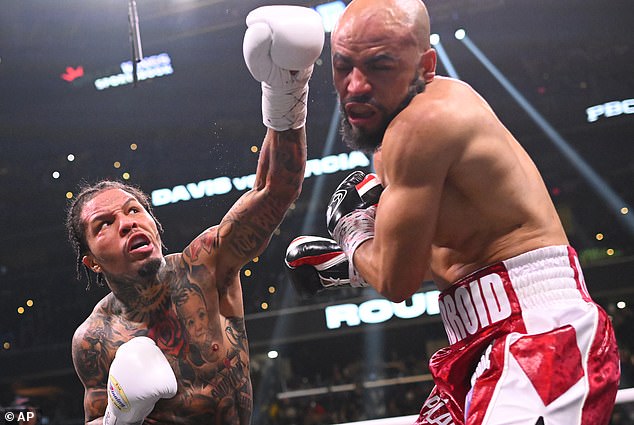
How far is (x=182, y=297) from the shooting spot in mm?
2070

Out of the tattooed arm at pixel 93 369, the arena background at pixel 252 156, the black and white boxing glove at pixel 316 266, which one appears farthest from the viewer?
the arena background at pixel 252 156

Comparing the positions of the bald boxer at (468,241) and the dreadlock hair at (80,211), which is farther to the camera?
the dreadlock hair at (80,211)

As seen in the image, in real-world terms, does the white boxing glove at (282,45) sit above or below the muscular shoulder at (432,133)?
above

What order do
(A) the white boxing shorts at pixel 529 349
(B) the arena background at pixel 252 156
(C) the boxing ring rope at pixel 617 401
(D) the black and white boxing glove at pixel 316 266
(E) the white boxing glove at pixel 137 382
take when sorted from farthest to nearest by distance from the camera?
(B) the arena background at pixel 252 156, (C) the boxing ring rope at pixel 617 401, (E) the white boxing glove at pixel 137 382, (D) the black and white boxing glove at pixel 316 266, (A) the white boxing shorts at pixel 529 349

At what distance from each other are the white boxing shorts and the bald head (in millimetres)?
448

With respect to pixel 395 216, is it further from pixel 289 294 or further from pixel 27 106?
pixel 27 106

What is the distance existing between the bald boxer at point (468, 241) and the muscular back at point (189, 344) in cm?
71

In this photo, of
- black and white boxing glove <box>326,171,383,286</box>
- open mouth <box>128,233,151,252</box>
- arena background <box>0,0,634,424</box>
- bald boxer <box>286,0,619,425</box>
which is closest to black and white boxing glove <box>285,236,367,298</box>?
black and white boxing glove <box>326,171,383,286</box>

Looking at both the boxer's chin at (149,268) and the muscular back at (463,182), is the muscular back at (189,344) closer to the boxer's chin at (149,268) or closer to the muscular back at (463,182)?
the boxer's chin at (149,268)

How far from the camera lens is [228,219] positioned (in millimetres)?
2084

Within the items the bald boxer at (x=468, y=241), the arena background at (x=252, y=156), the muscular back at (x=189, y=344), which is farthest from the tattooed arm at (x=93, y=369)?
the arena background at (x=252, y=156)

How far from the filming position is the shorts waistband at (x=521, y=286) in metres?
1.31

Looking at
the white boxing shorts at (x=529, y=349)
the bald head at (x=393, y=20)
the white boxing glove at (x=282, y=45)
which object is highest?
the white boxing glove at (x=282, y=45)

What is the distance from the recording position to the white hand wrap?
147cm
